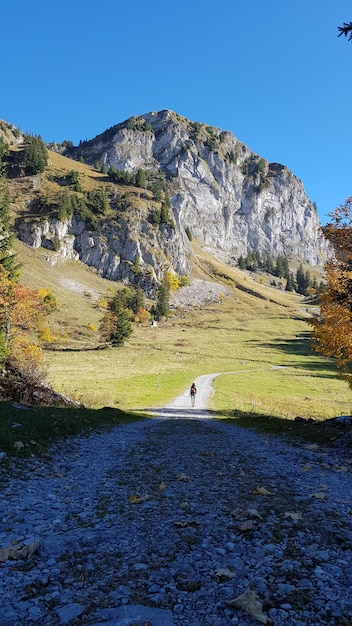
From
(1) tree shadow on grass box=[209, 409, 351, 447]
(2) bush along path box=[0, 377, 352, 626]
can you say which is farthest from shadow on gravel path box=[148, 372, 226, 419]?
(2) bush along path box=[0, 377, 352, 626]

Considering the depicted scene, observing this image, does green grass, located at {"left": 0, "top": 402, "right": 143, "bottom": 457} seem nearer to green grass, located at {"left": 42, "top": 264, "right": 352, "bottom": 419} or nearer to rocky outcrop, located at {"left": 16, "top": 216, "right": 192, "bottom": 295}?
green grass, located at {"left": 42, "top": 264, "right": 352, "bottom": 419}

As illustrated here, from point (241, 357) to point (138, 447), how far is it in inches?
2965

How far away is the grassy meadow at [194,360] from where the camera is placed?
1623 inches

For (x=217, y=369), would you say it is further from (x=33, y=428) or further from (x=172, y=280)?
(x=172, y=280)

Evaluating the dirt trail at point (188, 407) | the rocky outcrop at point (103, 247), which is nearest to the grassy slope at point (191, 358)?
the dirt trail at point (188, 407)

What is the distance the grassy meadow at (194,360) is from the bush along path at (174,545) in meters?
19.1

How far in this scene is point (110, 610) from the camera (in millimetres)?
3936

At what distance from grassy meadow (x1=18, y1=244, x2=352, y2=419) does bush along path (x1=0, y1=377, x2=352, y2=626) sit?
19139 mm

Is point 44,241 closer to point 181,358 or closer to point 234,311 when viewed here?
point 234,311

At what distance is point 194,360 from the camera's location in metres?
79.8

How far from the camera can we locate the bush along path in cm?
401

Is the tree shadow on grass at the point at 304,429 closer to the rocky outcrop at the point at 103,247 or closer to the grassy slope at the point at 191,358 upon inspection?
the grassy slope at the point at 191,358

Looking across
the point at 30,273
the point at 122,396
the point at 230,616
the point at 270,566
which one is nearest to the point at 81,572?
the point at 230,616

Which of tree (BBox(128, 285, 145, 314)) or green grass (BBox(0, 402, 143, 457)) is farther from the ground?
tree (BBox(128, 285, 145, 314))
